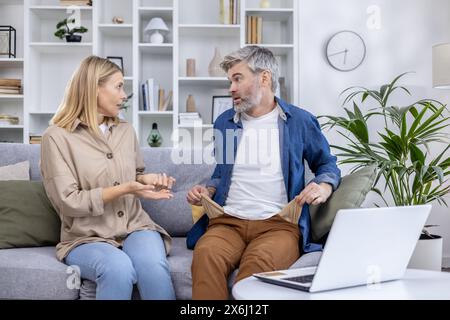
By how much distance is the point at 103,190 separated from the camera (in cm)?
185

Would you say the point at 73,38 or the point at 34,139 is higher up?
the point at 73,38

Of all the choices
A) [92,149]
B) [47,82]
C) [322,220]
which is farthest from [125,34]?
[322,220]

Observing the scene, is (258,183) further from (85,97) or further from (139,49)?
(139,49)

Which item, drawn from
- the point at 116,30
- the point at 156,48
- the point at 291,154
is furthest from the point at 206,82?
the point at 291,154

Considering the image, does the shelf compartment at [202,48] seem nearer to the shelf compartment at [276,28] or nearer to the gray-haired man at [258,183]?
the shelf compartment at [276,28]

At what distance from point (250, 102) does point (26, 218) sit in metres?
0.95

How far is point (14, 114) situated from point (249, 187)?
116 inches

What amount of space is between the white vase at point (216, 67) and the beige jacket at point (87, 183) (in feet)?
7.47

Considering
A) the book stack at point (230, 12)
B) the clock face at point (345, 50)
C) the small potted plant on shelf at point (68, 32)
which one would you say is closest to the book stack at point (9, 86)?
the small potted plant on shelf at point (68, 32)

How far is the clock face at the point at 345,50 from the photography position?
425 cm

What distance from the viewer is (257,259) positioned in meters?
1.72

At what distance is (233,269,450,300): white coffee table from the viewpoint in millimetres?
1256

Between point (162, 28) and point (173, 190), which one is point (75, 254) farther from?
point (162, 28)

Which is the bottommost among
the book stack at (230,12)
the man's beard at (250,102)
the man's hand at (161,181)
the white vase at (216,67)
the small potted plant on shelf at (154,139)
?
the man's hand at (161,181)
